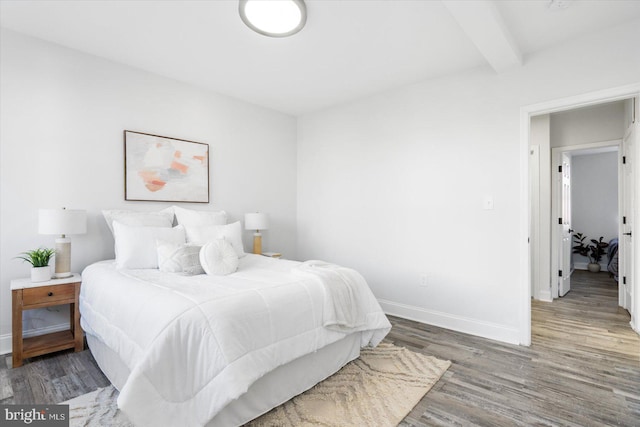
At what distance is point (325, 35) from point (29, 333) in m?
3.46

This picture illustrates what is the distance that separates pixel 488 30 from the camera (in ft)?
7.67

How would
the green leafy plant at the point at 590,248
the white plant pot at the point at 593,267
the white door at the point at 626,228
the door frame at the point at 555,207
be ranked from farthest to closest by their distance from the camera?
the green leafy plant at the point at 590,248, the white plant pot at the point at 593,267, the door frame at the point at 555,207, the white door at the point at 626,228

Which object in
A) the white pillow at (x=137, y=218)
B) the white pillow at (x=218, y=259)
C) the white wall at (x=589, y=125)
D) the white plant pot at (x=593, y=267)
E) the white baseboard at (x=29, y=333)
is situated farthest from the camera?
the white plant pot at (x=593, y=267)

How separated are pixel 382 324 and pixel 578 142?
4.01 metres

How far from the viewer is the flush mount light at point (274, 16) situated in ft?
7.32

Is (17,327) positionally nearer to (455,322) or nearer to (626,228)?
(455,322)

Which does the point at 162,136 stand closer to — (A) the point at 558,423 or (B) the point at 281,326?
(B) the point at 281,326

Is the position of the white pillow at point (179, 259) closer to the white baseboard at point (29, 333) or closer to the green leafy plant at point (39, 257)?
the green leafy plant at point (39, 257)

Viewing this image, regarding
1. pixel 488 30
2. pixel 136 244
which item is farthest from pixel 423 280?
pixel 136 244

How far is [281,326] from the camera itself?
1883mm

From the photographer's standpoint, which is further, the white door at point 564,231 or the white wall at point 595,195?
the white wall at point 595,195

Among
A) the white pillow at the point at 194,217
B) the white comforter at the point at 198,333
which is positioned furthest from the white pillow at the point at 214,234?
the white comforter at the point at 198,333

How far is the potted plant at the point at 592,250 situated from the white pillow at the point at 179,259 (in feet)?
24.4

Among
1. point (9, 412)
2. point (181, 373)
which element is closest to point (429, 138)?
point (181, 373)
